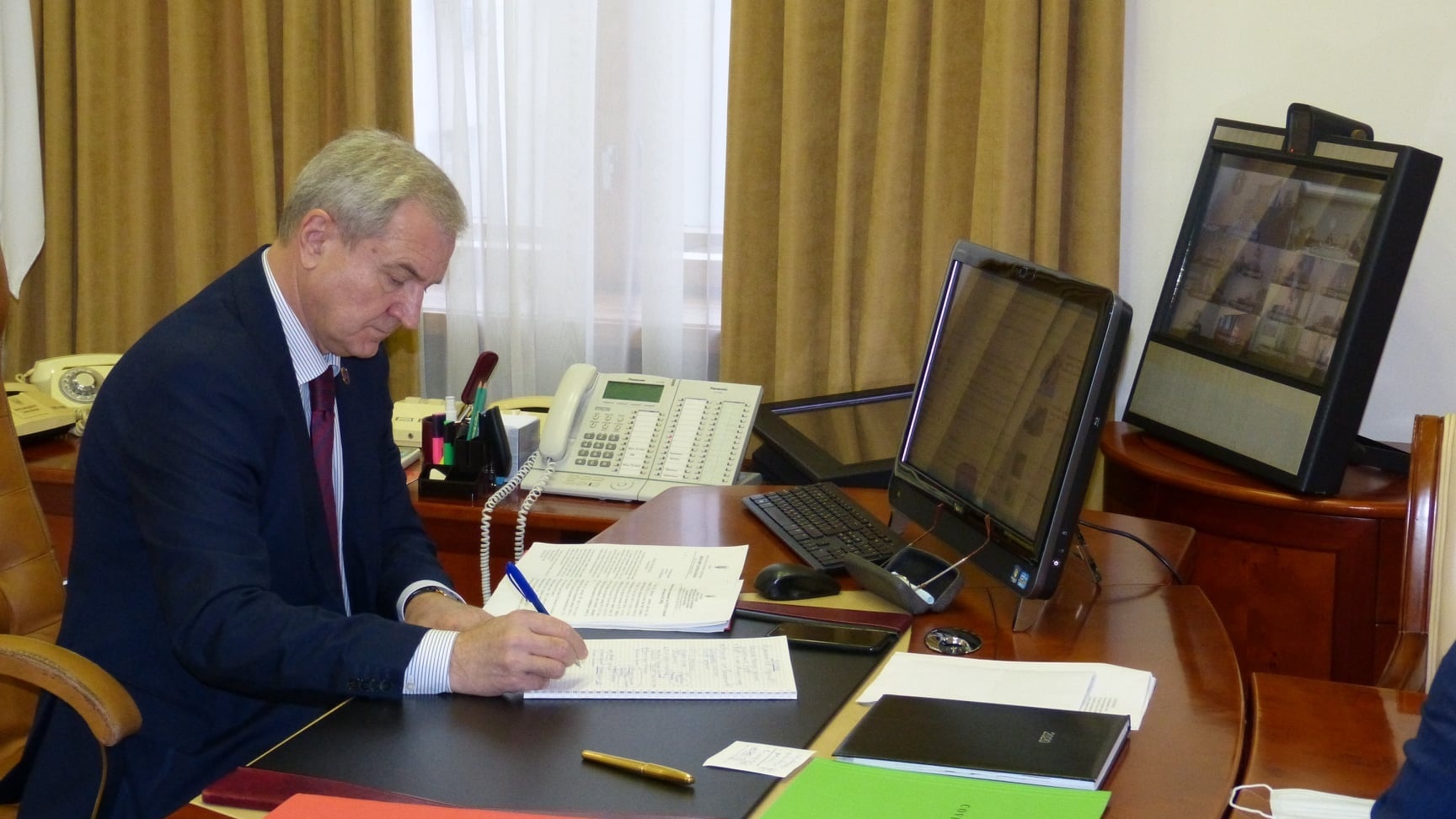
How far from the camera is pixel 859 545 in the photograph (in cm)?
190

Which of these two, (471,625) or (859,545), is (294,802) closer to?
(471,625)

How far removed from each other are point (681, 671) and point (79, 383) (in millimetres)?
1836

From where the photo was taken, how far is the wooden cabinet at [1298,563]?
7.18 feet

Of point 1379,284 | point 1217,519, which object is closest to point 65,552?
point 1217,519

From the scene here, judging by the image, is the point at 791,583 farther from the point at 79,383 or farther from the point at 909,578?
the point at 79,383

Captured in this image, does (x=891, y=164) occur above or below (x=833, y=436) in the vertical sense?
above

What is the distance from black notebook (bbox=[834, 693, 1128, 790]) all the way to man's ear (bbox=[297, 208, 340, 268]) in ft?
2.81

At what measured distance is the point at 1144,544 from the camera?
6.24 ft

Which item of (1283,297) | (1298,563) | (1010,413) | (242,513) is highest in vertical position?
(1283,297)

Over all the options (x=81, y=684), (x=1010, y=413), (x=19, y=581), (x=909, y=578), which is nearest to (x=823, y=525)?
(x=909, y=578)

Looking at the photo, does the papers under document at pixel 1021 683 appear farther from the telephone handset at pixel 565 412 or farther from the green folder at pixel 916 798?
the telephone handset at pixel 565 412

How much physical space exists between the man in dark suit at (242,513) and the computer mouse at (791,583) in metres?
0.35

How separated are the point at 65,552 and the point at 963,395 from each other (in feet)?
5.85

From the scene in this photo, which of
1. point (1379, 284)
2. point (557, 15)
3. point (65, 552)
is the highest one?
point (557, 15)
